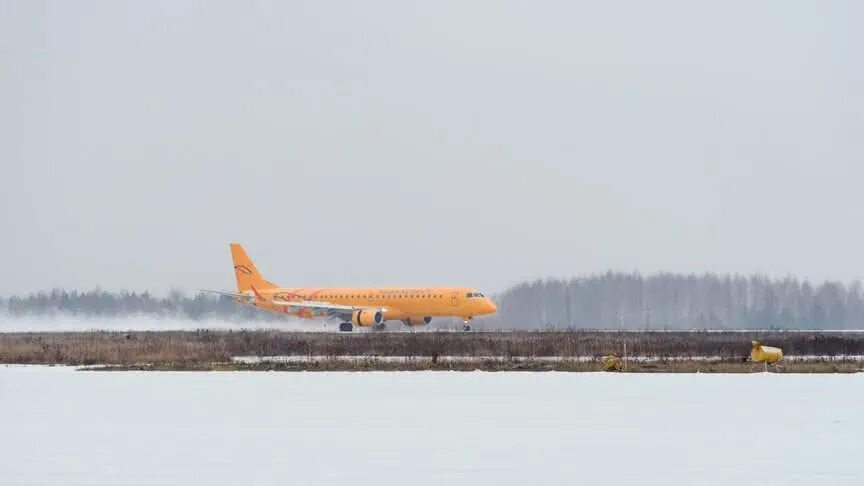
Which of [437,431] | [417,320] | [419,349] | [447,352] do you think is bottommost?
[437,431]

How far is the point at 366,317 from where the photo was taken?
3374 inches

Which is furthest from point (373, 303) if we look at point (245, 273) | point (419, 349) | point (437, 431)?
point (437, 431)

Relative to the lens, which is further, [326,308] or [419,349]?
[326,308]

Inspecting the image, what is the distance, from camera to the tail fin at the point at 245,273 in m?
103

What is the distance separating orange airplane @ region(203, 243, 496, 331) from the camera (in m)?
85.2

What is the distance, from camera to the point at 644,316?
382 feet

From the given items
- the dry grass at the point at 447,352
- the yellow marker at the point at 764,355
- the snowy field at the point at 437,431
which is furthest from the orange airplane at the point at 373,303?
the snowy field at the point at 437,431

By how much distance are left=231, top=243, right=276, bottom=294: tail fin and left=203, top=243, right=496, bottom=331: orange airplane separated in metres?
3.48

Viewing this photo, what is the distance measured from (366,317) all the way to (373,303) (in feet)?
11.6

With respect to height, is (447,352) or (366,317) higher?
(366,317)

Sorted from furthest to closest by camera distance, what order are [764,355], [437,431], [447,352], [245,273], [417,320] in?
[245,273] < [417,320] < [447,352] < [764,355] < [437,431]

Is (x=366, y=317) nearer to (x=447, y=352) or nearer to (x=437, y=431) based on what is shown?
(x=447, y=352)

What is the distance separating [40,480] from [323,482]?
12.3 ft

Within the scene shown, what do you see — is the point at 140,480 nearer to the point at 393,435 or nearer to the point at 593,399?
the point at 393,435
